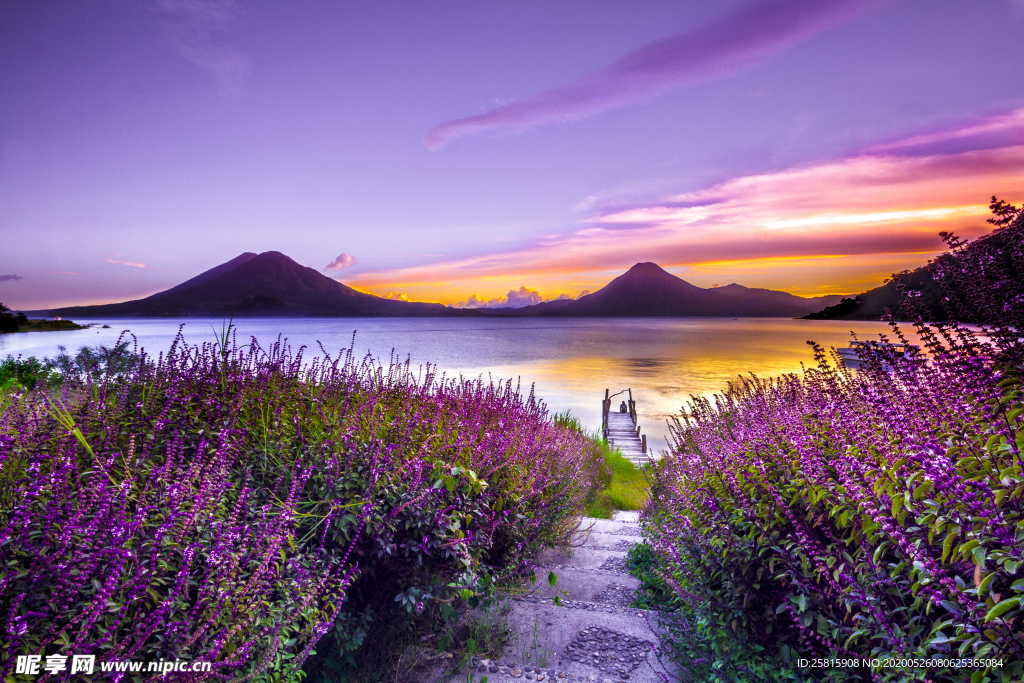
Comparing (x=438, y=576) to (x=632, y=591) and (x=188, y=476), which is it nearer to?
(x=188, y=476)

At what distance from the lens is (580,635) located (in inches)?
183

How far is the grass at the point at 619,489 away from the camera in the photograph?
38.8 feet

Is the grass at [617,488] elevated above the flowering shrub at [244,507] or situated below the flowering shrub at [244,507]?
below

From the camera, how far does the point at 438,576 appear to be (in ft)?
13.2

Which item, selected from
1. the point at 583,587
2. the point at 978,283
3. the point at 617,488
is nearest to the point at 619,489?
the point at 617,488

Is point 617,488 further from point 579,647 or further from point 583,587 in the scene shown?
point 579,647

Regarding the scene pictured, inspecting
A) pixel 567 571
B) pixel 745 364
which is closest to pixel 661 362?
pixel 745 364

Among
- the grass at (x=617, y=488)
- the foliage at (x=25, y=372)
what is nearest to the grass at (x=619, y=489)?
the grass at (x=617, y=488)

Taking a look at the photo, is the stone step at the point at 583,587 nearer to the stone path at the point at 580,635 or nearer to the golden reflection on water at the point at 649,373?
the stone path at the point at 580,635

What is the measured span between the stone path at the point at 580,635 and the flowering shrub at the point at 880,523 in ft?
1.84

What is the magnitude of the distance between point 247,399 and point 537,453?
322 centimetres

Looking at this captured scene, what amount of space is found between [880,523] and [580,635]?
3002mm

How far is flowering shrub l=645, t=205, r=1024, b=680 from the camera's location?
222cm

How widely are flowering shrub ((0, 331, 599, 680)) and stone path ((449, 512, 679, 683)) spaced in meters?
0.54
